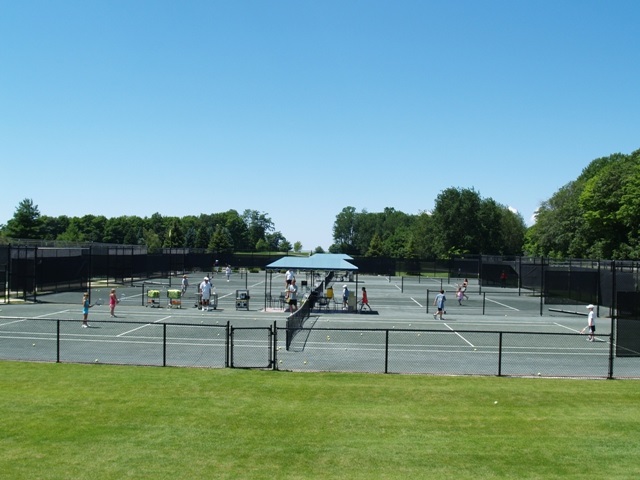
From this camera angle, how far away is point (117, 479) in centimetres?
859

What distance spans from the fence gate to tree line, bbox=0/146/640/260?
53.0 metres

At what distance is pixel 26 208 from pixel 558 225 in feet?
256

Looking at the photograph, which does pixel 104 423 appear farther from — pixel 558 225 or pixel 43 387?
pixel 558 225

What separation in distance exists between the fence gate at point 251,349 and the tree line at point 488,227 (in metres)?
53.0

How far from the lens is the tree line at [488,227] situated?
72000mm

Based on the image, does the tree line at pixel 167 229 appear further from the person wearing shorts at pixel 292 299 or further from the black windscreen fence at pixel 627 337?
the black windscreen fence at pixel 627 337

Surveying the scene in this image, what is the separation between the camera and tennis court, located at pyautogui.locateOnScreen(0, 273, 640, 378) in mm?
18109

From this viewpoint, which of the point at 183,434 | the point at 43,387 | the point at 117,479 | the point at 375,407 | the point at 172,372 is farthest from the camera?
the point at 172,372

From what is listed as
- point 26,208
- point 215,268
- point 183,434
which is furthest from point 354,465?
point 26,208

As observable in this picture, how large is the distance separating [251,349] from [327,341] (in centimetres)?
330

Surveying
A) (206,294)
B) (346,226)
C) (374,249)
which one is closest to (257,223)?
(346,226)

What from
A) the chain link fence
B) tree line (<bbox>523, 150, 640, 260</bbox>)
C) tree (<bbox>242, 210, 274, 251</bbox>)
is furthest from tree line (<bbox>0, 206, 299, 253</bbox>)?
the chain link fence

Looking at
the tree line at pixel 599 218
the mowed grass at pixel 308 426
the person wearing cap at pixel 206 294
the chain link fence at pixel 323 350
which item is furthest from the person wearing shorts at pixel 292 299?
the tree line at pixel 599 218

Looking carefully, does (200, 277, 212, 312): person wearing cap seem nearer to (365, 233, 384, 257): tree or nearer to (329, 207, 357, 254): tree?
(365, 233, 384, 257): tree
